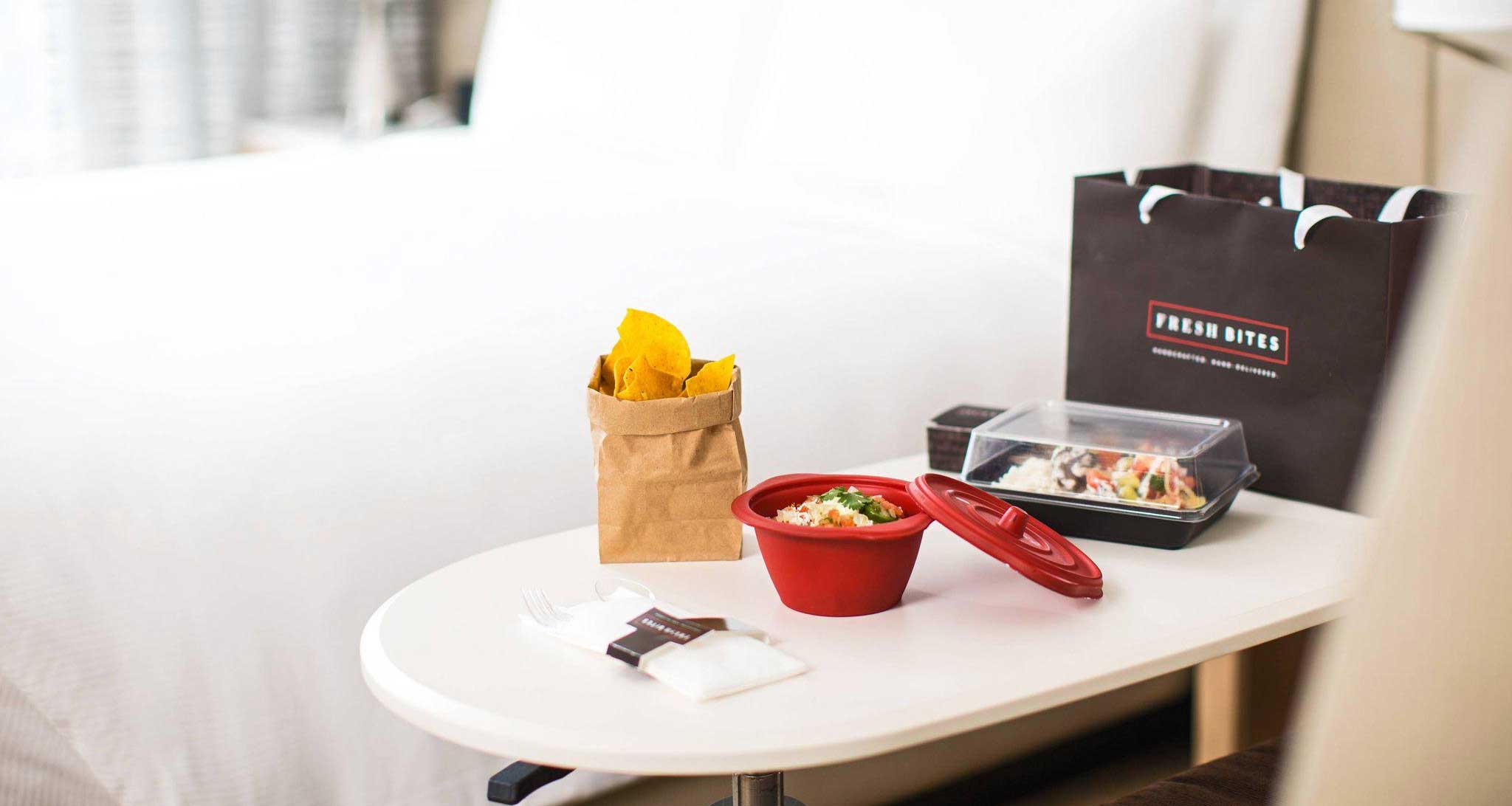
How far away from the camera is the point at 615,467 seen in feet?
3.08

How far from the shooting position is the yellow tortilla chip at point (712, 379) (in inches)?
37.8

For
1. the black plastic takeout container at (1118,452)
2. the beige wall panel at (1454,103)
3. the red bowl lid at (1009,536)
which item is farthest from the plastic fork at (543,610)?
the beige wall panel at (1454,103)

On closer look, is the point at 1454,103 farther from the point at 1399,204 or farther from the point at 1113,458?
the point at 1113,458

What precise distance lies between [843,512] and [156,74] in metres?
3.17

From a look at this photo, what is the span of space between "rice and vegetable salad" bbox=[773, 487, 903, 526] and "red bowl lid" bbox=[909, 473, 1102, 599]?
0.08 feet

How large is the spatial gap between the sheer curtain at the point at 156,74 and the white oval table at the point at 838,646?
2.92m

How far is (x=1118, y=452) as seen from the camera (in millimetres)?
1015

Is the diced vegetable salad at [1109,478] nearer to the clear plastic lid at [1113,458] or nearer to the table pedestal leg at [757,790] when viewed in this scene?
the clear plastic lid at [1113,458]

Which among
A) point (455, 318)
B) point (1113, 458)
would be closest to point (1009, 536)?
point (1113, 458)

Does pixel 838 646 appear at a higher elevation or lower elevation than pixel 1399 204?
lower

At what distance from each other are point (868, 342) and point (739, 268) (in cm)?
20

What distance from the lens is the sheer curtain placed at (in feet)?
10.7

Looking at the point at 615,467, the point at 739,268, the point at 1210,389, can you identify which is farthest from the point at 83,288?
the point at 1210,389

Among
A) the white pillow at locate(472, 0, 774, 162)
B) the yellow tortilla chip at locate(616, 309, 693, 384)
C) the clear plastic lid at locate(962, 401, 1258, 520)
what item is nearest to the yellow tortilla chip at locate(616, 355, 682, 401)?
the yellow tortilla chip at locate(616, 309, 693, 384)
